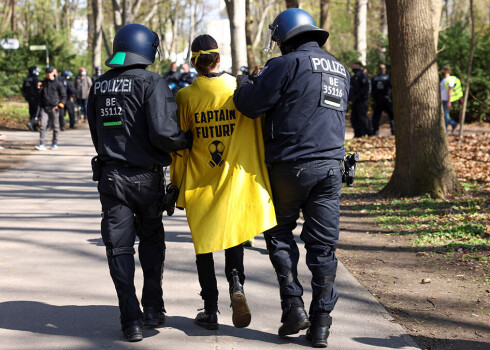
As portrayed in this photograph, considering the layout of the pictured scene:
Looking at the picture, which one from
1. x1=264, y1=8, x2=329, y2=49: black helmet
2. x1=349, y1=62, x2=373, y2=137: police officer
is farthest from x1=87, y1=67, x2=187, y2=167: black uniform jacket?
x1=349, y1=62, x2=373, y2=137: police officer

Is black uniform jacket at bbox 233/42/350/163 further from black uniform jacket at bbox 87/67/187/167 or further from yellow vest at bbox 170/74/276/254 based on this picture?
black uniform jacket at bbox 87/67/187/167

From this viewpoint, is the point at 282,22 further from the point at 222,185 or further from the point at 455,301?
the point at 455,301

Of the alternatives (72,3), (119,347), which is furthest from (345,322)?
(72,3)

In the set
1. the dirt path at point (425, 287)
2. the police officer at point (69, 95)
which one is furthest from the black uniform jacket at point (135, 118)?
the police officer at point (69, 95)

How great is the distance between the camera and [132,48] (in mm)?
4426

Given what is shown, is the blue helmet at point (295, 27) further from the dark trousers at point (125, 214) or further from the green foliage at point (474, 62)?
the green foliage at point (474, 62)

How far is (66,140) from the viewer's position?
20.0 meters

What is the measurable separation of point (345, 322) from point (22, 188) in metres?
8.09

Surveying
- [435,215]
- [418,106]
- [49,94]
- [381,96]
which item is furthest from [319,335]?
[381,96]

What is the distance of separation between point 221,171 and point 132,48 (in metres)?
0.98

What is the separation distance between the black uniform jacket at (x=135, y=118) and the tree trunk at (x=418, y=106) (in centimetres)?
618

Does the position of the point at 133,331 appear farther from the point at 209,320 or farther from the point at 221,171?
the point at 221,171

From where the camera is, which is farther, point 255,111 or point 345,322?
point 345,322

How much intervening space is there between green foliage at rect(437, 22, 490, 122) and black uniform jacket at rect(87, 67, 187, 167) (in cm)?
2104
